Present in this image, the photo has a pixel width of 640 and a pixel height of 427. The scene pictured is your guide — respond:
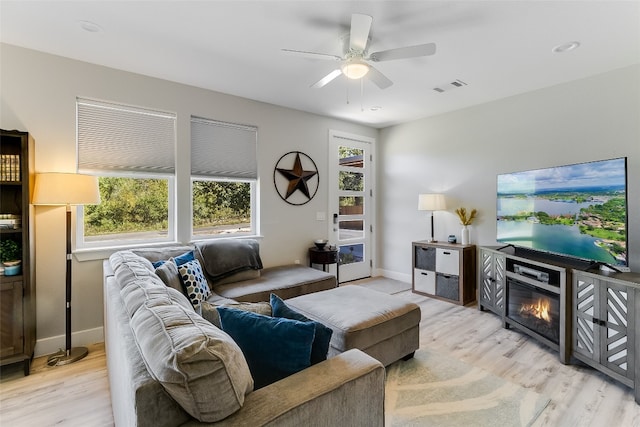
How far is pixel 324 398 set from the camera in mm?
1032

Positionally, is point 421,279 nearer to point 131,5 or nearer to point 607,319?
point 607,319

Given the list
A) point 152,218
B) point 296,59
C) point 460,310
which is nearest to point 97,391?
point 152,218

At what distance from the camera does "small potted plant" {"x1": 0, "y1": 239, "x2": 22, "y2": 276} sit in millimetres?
2291

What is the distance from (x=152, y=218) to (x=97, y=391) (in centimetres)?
165

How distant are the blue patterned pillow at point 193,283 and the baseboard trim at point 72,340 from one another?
1.21m

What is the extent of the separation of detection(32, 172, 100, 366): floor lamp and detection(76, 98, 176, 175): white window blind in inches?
18.4

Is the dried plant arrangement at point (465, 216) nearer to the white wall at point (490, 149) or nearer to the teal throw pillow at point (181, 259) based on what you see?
the white wall at point (490, 149)

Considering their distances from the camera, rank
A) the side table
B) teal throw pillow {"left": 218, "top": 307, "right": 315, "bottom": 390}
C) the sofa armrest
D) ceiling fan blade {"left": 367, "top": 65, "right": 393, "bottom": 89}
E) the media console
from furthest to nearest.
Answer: the side table → ceiling fan blade {"left": 367, "top": 65, "right": 393, "bottom": 89} → the media console → teal throw pillow {"left": 218, "top": 307, "right": 315, "bottom": 390} → the sofa armrest

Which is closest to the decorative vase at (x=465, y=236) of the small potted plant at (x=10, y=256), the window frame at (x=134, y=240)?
→ the window frame at (x=134, y=240)

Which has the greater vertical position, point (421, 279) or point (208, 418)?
point (208, 418)

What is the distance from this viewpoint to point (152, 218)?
10.7 ft

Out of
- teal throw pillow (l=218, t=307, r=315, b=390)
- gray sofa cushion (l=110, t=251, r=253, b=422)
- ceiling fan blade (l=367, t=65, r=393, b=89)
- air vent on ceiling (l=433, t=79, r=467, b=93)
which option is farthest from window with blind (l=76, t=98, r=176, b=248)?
air vent on ceiling (l=433, t=79, r=467, b=93)

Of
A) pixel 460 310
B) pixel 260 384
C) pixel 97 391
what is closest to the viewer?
pixel 260 384

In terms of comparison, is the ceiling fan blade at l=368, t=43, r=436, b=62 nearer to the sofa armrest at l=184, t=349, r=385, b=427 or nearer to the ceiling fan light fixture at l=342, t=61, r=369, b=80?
the ceiling fan light fixture at l=342, t=61, r=369, b=80
